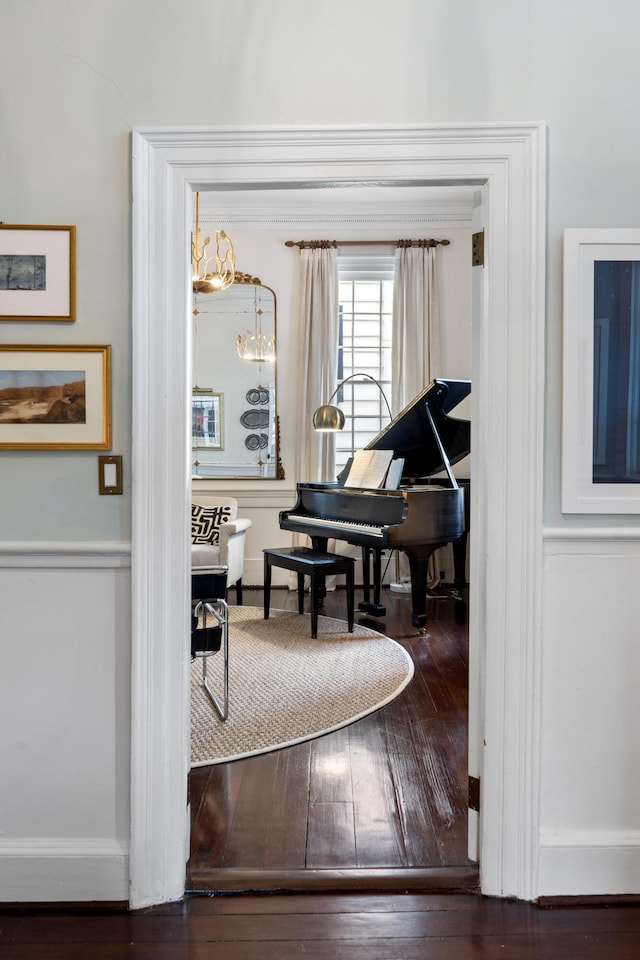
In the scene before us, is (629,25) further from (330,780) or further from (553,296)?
(330,780)

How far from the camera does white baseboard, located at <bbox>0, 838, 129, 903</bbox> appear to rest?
2006mm

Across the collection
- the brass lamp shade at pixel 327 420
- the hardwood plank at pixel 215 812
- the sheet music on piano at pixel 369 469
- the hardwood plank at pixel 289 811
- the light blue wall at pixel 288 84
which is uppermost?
the light blue wall at pixel 288 84

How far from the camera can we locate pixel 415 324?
6.36m

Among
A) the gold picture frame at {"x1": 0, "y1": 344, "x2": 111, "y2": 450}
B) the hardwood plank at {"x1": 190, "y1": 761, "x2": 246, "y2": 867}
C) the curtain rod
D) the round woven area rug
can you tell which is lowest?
the hardwood plank at {"x1": 190, "y1": 761, "x2": 246, "y2": 867}

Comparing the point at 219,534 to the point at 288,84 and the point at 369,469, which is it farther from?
the point at 288,84

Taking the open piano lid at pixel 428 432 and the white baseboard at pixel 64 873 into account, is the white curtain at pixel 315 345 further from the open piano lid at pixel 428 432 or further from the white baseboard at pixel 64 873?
the white baseboard at pixel 64 873

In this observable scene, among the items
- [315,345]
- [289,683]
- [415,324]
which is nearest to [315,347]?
[315,345]

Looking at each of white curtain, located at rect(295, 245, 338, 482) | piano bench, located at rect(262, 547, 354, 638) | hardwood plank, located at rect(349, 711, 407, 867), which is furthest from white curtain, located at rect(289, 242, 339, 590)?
hardwood plank, located at rect(349, 711, 407, 867)

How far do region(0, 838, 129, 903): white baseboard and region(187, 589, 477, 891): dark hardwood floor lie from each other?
0.23 metres

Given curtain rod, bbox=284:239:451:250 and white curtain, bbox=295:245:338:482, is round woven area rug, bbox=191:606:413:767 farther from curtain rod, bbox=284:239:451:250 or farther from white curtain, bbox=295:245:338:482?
curtain rod, bbox=284:239:451:250

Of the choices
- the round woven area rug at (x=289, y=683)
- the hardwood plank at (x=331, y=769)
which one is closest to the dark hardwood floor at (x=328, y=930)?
the hardwood plank at (x=331, y=769)

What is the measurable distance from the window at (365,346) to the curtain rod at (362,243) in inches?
8.6

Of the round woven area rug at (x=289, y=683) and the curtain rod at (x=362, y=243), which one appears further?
the curtain rod at (x=362, y=243)

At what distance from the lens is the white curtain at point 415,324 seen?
20.8 ft
